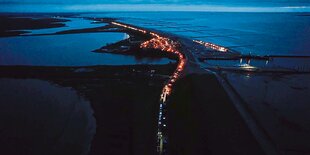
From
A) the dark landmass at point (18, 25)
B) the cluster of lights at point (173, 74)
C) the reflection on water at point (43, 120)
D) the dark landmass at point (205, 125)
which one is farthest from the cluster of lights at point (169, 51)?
the dark landmass at point (18, 25)

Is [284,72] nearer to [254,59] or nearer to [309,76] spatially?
[309,76]

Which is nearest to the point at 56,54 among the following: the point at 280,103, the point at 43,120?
the point at 43,120

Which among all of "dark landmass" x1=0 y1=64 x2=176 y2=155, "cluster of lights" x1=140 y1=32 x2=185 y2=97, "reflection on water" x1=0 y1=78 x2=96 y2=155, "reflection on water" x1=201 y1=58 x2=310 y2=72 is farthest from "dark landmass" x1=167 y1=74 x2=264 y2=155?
"reflection on water" x1=201 y1=58 x2=310 y2=72

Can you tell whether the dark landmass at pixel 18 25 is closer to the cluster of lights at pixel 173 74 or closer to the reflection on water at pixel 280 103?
the cluster of lights at pixel 173 74

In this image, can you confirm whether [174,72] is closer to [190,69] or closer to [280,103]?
[190,69]

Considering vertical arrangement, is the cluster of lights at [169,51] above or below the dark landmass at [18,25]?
below
